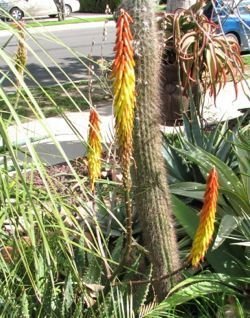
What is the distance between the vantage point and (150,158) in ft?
9.06

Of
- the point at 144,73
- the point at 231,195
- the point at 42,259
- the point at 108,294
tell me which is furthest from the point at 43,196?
the point at 231,195

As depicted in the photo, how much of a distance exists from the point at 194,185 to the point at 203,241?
1490 millimetres

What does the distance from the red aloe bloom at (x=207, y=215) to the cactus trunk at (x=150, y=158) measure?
652mm

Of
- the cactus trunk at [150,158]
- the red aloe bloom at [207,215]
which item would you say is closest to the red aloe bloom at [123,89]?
the red aloe bloom at [207,215]

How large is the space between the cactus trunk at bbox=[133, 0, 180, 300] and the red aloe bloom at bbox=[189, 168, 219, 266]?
65 centimetres

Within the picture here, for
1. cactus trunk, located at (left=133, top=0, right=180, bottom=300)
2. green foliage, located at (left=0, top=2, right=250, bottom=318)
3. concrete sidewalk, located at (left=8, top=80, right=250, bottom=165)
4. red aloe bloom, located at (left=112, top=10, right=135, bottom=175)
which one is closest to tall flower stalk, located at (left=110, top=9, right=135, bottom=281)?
red aloe bloom, located at (left=112, top=10, right=135, bottom=175)

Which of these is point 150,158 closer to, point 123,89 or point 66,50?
point 123,89

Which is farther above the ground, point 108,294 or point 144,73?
point 144,73

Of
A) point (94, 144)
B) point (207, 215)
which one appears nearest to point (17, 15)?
point (94, 144)

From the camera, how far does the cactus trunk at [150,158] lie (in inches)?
105

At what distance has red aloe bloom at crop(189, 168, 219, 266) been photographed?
1.95 m

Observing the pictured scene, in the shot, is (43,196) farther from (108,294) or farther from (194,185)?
(194,185)

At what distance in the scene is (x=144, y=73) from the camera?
8.82 feet

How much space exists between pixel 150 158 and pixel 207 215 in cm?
81
